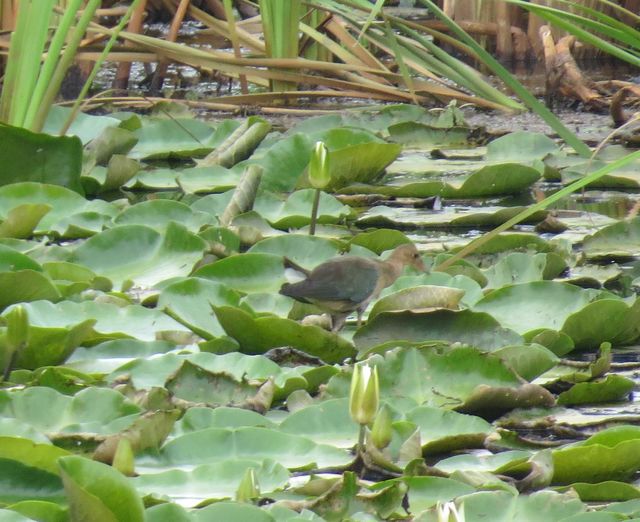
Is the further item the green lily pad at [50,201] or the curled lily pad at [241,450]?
the green lily pad at [50,201]

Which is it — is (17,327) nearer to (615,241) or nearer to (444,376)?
(444,376)

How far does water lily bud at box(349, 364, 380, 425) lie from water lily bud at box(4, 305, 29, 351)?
666 millimetres

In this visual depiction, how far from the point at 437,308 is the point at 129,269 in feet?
2.77

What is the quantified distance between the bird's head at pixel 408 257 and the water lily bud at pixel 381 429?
3.50ft

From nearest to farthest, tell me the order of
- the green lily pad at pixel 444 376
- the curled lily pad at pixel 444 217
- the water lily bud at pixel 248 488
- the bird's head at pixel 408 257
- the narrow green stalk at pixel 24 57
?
the water lily bud at pixel 248 488, the green lily pad at pixel 444 376, the bird's head at pixel 408 257, the curled lily pad at pixel 444 217, the narrow green stalk at pixel 24 57

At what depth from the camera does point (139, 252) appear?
315 centimetres

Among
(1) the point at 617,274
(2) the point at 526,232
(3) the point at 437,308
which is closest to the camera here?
(3) the point at 437,308

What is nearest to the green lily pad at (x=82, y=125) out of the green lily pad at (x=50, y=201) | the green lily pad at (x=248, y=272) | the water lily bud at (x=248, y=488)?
the green lily pad at (x=50, y=201)

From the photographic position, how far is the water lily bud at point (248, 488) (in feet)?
5.88

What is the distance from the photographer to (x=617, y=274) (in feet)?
10.00

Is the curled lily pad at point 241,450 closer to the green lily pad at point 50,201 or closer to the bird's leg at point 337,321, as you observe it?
the bird's leg at point 337,321

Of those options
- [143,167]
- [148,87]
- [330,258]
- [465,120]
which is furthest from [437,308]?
[148,87]

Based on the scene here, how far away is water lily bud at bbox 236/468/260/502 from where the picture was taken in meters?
1.79

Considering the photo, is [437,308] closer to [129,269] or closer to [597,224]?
[129,269]
